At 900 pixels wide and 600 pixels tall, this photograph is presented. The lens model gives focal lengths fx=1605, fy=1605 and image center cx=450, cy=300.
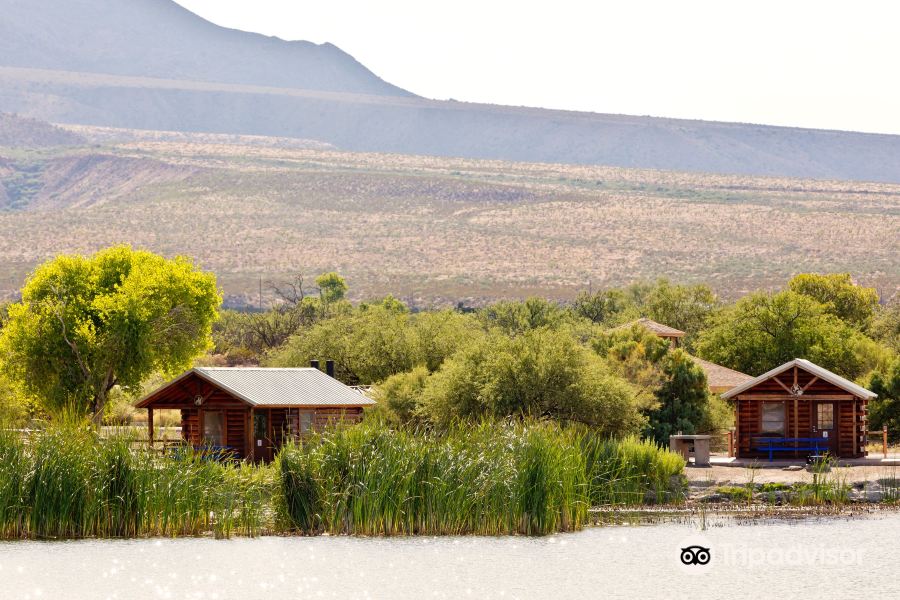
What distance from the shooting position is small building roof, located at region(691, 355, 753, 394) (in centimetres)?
6062

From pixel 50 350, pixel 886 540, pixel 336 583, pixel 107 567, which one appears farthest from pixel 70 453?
pixel 50 350

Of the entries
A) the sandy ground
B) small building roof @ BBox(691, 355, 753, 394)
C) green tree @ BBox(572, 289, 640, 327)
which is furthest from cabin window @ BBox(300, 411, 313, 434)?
green tree @ BBox(572, 289, 640, 327)

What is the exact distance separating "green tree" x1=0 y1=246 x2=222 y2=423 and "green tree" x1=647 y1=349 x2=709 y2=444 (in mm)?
16970

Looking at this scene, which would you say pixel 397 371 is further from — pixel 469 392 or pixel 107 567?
pixel 107 567

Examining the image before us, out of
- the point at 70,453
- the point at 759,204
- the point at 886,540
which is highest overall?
the point at 759,204

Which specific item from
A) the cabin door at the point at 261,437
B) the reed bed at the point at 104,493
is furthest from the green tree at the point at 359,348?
the reed bed at the point at 104,493

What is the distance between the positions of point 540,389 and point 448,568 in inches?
748

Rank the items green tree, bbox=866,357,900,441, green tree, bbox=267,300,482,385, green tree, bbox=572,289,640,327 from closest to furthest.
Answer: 1. green tree, bbox=866,357,900,441
2. green tree, bbox=267,300,482,385
3. green tree, bbox=572,289,640,327

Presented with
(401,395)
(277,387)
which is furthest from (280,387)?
(401,395)

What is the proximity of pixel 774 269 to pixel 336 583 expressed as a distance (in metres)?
121

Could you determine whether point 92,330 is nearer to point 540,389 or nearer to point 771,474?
point 540,389

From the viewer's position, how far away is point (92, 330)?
5481cm

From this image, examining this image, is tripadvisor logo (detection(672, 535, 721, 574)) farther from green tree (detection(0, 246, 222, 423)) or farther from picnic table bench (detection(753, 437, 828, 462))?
green tree (detection(0, 246, 222, 423))

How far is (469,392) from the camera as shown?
50.2 meters
